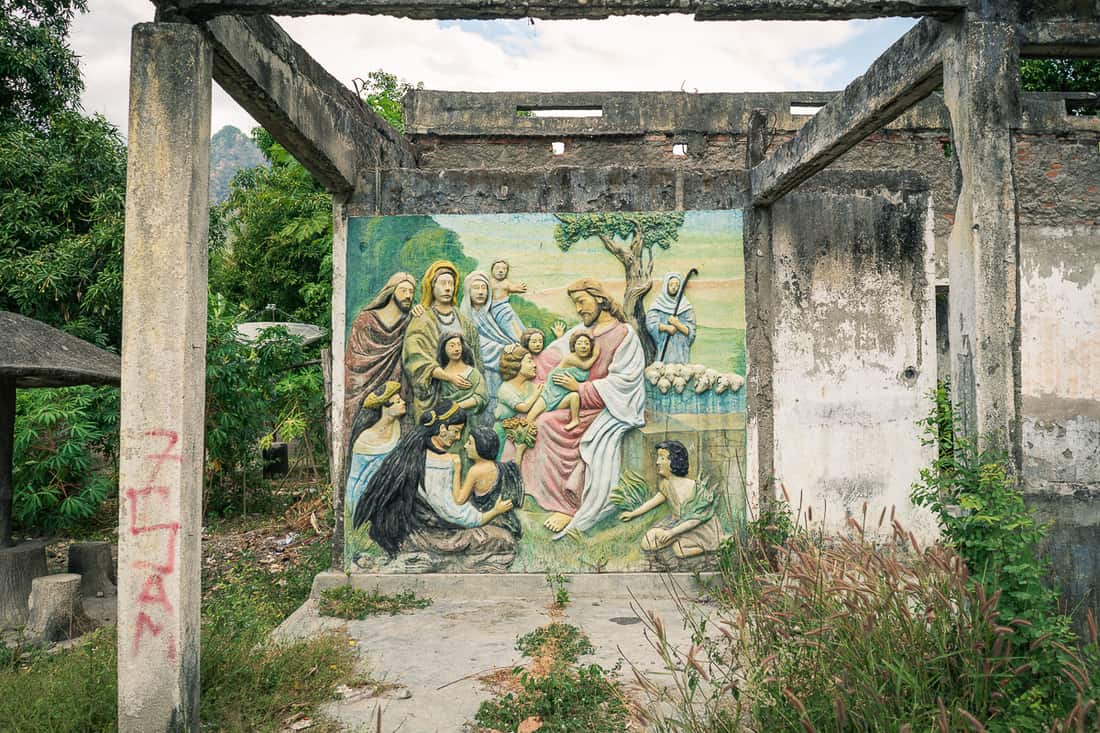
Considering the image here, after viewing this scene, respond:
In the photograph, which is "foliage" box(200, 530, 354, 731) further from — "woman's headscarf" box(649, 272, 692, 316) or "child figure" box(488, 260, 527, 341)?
"woman's headscarf" box(649, 272, 692, 316)

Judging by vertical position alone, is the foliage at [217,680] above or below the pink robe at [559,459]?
below

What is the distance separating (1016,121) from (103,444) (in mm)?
10811

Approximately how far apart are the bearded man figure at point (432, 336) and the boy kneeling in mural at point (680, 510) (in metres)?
1.74

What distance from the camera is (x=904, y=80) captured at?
415 cm

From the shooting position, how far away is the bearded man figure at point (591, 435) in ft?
21.2

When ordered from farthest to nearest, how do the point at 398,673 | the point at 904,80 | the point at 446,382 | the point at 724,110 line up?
the point at 724,110, the point at 446,382, the point at 398,673, the point at 904,80

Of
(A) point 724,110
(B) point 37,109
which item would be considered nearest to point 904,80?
(A) point 724,110

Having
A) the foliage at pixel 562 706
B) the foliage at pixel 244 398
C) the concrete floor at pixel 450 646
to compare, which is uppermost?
the foliage at pixel 244 398

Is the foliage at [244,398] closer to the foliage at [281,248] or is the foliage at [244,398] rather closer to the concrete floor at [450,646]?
the concrete floor at [450,646]

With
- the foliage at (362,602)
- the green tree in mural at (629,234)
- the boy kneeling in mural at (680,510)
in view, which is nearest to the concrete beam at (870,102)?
the green tree in mural at (629,234)

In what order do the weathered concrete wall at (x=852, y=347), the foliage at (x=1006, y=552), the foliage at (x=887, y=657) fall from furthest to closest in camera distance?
the weathered concrete wall at (x=852, y=347) < the foliage at (x=1006, y=552) < the foliage at (x=887, y=657)

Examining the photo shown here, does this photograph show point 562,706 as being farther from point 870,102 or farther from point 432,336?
point 870,102

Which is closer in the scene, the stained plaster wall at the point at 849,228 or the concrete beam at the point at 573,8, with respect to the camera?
the concrete beam at the point at 573,8

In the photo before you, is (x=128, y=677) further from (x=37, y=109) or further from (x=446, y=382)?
(x=37, y=109)
